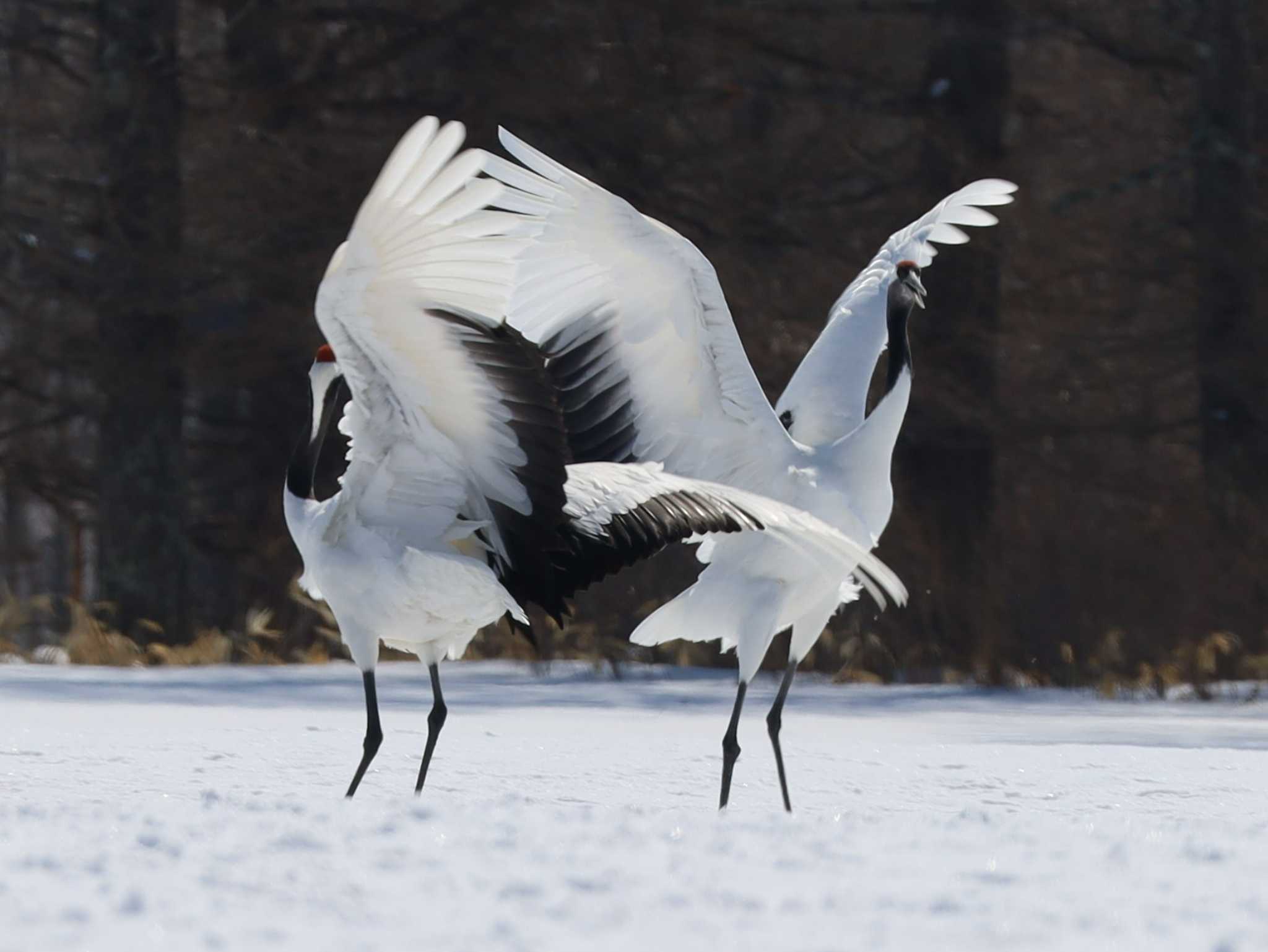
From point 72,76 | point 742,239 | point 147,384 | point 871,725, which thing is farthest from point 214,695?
point 72,76

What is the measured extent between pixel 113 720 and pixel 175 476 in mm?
6448

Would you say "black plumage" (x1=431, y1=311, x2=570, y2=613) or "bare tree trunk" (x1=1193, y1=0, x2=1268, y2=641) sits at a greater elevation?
"bare tree trunk" (x1=1193, y1=0, x2=1268, y2=641)

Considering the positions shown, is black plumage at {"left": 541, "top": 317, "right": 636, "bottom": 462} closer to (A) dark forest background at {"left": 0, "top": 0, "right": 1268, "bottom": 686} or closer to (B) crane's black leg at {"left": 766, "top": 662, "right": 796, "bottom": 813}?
(B) crane's black leg at {"left": 766, "top": 662, "right": 796, "bottom": 813}

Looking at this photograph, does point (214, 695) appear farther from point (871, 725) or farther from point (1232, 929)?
point (1232, 929)

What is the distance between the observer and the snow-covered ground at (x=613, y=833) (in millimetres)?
4055

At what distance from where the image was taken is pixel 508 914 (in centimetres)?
413

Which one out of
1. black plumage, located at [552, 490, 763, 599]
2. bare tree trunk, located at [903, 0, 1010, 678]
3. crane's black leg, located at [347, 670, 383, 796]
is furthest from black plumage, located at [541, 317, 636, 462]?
bare tree trunk, located at [903, 0, 1010, 678]

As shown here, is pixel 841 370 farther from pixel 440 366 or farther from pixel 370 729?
pixel 370 729

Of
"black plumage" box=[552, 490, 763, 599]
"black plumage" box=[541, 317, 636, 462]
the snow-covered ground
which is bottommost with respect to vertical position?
the snow-covered ground

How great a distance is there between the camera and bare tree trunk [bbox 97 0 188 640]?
15.1 meters

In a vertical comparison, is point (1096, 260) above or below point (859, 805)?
above

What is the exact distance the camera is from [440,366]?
Answer: 6.74 metres

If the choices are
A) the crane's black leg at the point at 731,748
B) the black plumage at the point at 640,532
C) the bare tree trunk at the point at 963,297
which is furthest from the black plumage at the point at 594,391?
the bare tree trunk at the point at 963,297

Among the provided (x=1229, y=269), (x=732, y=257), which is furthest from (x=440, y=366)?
(x=1229, y=269)
